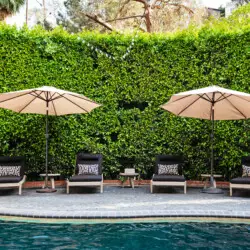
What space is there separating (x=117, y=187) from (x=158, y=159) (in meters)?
1.57

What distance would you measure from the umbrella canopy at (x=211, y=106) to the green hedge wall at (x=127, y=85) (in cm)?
98

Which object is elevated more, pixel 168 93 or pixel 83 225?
pixel 168 93

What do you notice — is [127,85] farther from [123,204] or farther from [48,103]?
[123,204]

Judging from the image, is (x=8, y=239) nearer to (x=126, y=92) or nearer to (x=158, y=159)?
(x=158, y=159)

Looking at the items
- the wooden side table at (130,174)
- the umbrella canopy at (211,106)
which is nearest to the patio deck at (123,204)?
the wooden side table at (130,174)

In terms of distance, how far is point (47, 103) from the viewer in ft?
32.9

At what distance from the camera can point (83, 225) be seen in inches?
260

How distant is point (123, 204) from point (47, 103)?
146 inches

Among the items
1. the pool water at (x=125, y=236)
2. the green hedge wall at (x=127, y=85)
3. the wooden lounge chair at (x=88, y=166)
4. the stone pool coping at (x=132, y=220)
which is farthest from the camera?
the green hedge wall at (x=127, y=85)

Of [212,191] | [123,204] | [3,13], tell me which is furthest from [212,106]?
[3,13]

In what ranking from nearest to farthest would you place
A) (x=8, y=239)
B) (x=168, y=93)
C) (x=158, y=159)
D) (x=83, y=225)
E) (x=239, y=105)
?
(x=8, y=239) < (x=83, y=225) < (x=239, y=105) < (x=158, y=159) < (x=168, y=93)

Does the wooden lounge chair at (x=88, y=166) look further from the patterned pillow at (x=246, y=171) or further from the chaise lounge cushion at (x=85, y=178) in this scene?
the patterned pillow at (x=246, y=171)

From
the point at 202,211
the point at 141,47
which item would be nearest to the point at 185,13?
the point at 141,47

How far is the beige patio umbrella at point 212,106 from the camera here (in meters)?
9.84
